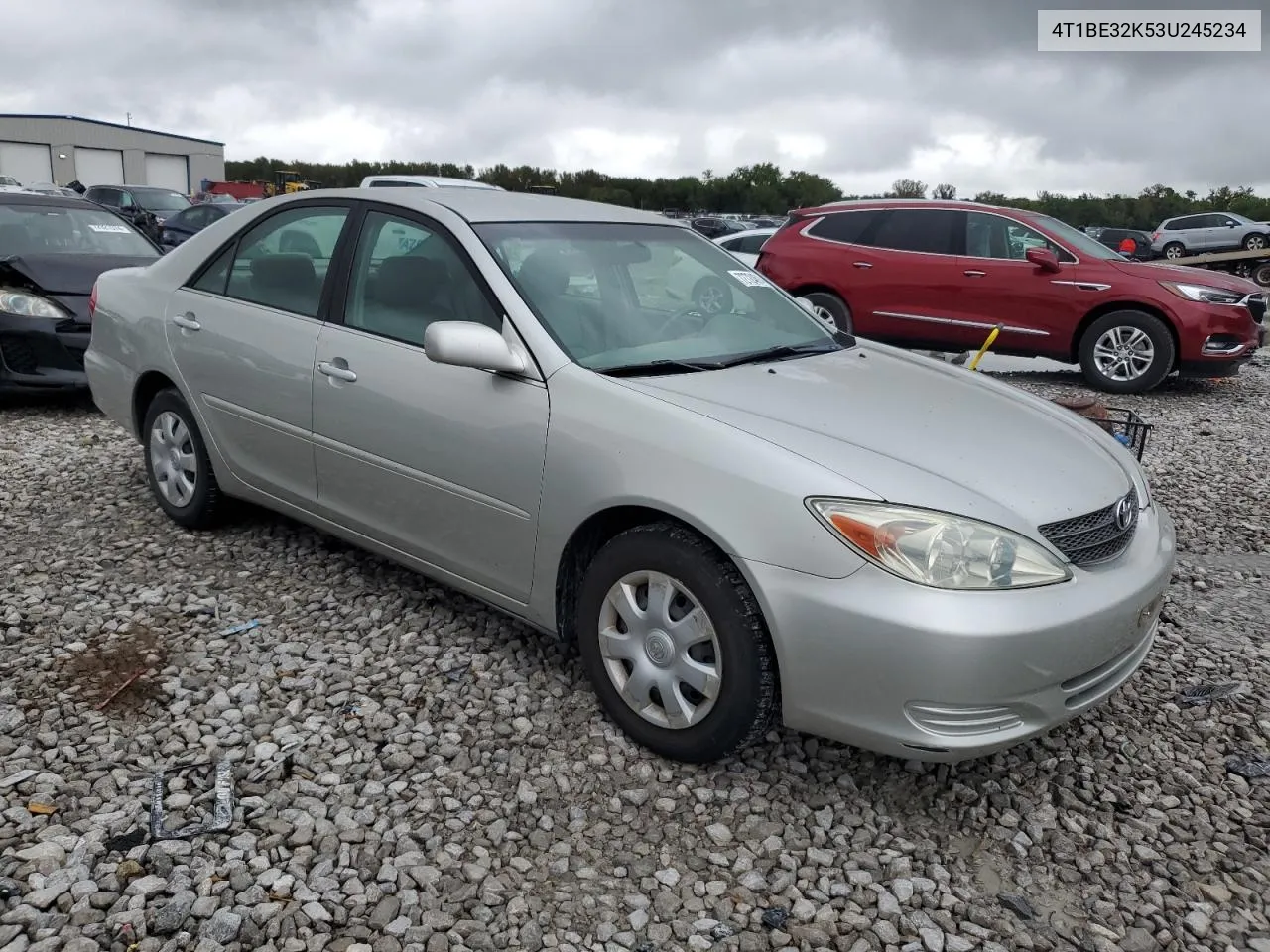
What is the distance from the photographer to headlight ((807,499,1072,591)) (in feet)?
8.23

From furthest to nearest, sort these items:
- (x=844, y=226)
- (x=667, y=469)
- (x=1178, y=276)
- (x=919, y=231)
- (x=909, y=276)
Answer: (x=844, y=226), (x=919, y=231), (x=909, y=276), (x=1178, y=276), (x=667, y=469)

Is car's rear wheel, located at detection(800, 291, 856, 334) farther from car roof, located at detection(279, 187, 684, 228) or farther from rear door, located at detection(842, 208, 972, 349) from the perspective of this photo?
car roof, located at detection(279, 187, 684, 228)

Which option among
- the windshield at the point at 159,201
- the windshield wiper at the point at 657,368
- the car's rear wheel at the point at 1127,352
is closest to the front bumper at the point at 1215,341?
the car's rear wheel at the point at 1127,352

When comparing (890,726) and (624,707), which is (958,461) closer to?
(890,726)

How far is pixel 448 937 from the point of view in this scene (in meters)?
2.33

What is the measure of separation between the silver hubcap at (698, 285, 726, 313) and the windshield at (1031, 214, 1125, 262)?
22.9ft

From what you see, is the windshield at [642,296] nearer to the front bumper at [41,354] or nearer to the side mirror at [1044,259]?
the front bumper at [41,354]

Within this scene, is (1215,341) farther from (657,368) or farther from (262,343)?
(262,343)

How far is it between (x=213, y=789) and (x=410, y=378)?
1.40 m

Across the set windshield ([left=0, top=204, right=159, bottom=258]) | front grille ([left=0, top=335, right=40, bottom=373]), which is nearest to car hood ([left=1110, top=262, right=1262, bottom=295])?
windshield ([left=0, top=204, right=159, bottom=258])

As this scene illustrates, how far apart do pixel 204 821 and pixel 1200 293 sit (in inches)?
377

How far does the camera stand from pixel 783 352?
365cm

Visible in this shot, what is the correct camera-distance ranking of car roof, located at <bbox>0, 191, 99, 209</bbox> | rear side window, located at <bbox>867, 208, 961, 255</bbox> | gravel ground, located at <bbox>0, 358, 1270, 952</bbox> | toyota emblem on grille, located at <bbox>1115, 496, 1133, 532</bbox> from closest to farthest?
1. gravel ground, located at <bbox>0, 358, 1270, 952</bbox>
2. toyota emblem on grille, located at <bbox>1115, 496, 1133, 532</bbox>
3. car roof, located at <bbox>0, 191, 99, 209</bbox>
4. rear side window, located at <bbox>867, 208, 961, 255</bbox>

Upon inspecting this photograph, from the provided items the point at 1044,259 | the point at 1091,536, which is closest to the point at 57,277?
the point at 1091,536
